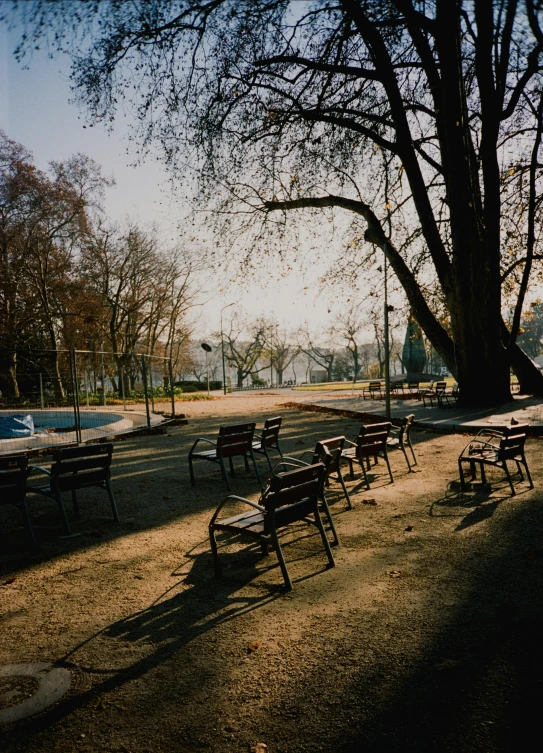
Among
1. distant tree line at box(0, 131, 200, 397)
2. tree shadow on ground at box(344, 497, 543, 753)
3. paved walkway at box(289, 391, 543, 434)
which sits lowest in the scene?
tree shadow on ground at box(344, 497, 543, 753)

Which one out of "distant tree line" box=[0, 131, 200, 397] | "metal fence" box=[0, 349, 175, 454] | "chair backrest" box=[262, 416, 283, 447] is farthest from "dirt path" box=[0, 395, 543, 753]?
"distant tree line" box=[0, 131, 200, 397]

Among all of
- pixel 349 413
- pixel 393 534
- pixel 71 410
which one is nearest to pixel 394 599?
pixel 393 534

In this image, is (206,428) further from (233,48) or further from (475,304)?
(233,48)

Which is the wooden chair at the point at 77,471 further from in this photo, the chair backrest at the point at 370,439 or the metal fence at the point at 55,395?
the metal fence at the point at 55,395

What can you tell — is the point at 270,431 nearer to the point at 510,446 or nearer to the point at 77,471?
the point at 77,471

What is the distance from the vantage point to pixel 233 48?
49.2ft

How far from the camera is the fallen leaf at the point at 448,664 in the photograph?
308cm

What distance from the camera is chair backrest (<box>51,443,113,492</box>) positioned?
6242mm

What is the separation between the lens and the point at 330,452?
6.65m

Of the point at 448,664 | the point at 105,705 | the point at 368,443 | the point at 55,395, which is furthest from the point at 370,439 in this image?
the point at 55,395

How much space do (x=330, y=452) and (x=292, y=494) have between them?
2107 millimetres

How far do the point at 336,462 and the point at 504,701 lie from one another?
400 centimetres

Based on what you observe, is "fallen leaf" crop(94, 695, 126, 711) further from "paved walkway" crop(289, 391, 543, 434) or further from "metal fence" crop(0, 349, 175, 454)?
"paved walkway" crop(289, 391, 543, 434)

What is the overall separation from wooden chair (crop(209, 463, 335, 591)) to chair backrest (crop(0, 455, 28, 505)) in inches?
91.6
